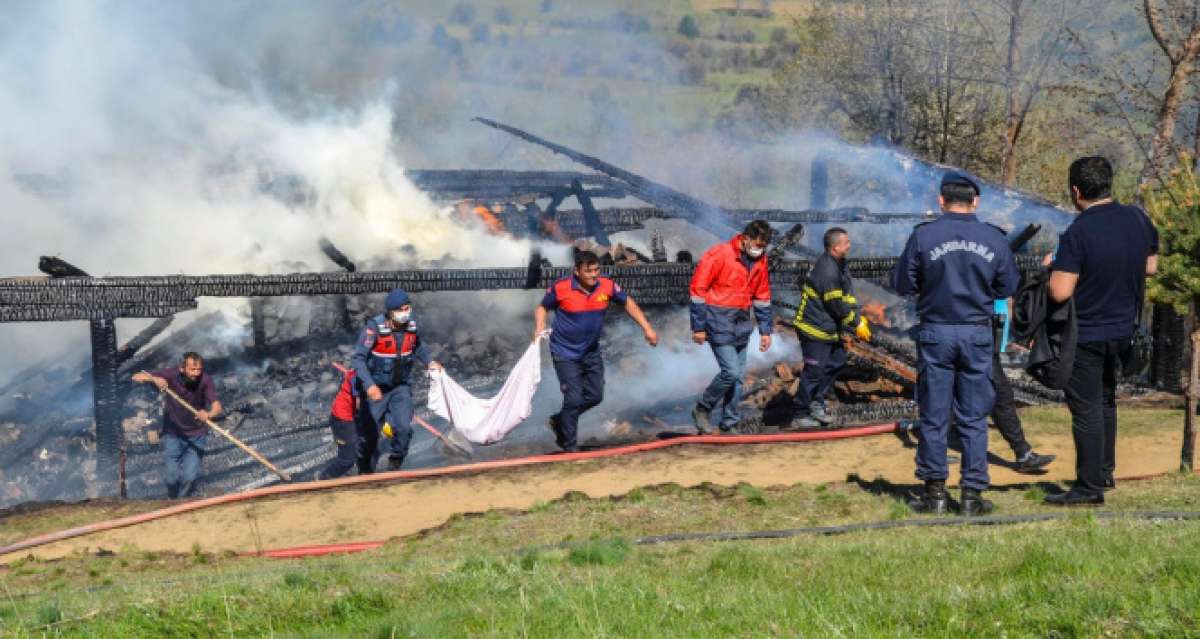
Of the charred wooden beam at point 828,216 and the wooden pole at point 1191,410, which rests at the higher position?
the charred wooden beam at point 828,216

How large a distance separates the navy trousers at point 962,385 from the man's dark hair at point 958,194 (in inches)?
28.8

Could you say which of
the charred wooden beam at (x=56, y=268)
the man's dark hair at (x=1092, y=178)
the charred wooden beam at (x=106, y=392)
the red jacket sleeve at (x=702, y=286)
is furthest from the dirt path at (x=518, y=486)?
the charred wooden beam at (x=56, y=268)

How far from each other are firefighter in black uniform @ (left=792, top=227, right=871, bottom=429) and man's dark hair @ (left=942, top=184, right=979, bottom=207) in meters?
3.32

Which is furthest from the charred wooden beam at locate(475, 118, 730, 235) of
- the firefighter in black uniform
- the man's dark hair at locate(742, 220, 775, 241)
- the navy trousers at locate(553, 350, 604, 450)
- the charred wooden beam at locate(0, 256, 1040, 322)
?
the navy trousers at locate(553, 350, 604, 450)

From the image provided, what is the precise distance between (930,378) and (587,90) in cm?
3948

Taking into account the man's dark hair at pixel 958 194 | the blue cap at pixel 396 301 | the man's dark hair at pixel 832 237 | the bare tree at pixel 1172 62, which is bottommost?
the blue cap at pixel 396 301

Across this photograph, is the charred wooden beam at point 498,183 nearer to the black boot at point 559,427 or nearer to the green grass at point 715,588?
the black boot at point 559,427

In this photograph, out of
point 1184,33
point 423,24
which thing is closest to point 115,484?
point 1184,33

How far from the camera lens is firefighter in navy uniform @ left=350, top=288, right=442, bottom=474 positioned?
34.9 feet

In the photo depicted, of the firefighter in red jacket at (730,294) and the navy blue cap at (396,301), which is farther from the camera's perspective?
the firefighter in red jacket at (730,294)

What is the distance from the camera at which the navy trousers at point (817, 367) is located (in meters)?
11.2

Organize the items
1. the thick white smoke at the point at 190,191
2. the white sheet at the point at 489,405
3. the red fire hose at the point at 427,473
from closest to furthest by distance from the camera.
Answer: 1. the red fire hose at the point at 427,473
2. the white sheet at the point at 489,405
3. the thick white smoke at the point at 190,191

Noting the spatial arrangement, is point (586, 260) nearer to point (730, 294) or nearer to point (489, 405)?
point (730, 294)

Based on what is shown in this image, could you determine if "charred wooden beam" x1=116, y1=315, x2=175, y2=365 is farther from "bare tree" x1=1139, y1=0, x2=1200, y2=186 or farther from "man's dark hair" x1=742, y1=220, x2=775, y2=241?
"bare tree" x1=1139, y1=0, x2=1200, y2=186
